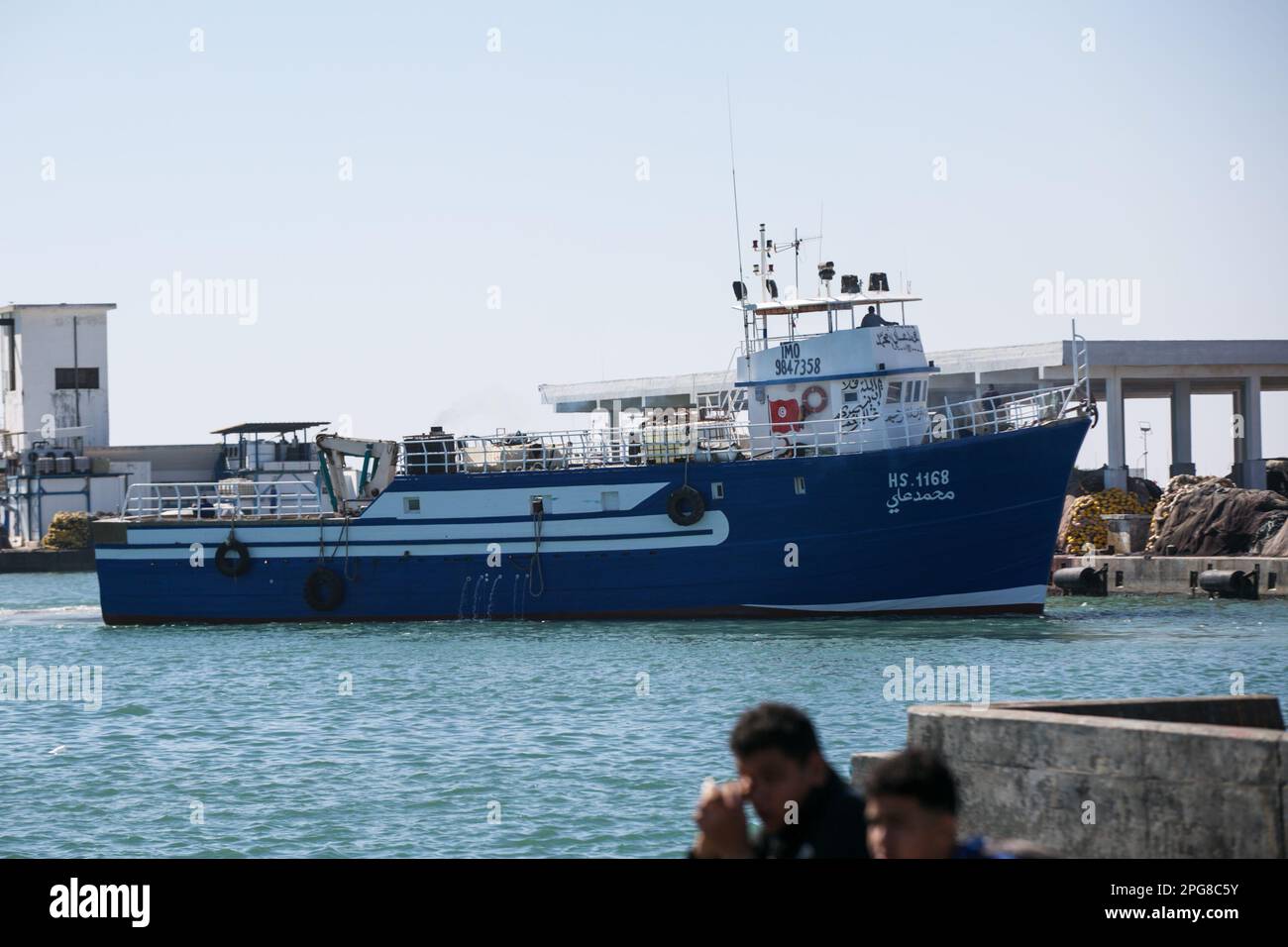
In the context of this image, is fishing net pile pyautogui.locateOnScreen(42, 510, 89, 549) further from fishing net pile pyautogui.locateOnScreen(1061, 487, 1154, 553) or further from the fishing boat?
fishing net pile pyautogui.locateOnScreen(1061, 487, 1154, 553)

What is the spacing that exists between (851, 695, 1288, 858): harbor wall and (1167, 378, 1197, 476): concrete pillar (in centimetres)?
5412

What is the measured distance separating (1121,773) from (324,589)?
1297 inches

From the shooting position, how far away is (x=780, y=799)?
611 cm

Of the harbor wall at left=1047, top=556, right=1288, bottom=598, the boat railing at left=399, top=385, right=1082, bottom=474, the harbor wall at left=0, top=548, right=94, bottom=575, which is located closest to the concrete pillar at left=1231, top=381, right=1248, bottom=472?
the harbor wall at left=1047, top=556, right=1288, bottom=598

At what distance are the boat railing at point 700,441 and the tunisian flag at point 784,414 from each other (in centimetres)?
6

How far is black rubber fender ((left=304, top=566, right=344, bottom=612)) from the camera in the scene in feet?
134

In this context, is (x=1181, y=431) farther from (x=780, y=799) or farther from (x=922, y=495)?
(x=780, y=799)

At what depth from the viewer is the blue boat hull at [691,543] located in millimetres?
36562

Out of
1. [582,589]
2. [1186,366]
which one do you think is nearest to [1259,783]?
[582,589]

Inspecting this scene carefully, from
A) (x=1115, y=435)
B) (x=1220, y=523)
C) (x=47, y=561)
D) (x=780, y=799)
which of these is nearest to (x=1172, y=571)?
(x=1220, y=523)

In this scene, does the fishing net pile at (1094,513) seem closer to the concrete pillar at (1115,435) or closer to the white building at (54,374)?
the concrete pillar at (1115,435)

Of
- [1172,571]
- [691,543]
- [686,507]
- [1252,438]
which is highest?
[1252,438]
